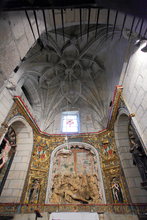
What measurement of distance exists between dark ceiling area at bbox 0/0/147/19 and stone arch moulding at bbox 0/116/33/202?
15.9ft

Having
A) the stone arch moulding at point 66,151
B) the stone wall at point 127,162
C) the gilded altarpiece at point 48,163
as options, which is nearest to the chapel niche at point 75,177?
the stone arch moulding at point 66,151

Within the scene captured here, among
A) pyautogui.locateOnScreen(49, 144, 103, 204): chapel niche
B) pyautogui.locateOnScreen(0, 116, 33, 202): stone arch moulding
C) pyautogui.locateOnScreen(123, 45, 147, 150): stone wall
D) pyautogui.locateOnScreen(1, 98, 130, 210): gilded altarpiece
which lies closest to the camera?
pyautogui.locateOnScreen(123, 45, 147, 150): stone wall

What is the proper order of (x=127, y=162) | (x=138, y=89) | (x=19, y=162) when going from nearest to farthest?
(x=138, y=89), (x=127, y=162), (x=19, y=162)

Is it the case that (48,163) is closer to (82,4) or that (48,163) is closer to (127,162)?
(127,162)

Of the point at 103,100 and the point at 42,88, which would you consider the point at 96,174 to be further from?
the point at 42,88

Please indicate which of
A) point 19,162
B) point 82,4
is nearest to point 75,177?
point 19,162

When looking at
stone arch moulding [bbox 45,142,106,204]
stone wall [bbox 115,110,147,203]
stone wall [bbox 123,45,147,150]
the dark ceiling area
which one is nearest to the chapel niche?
stone arch moulding [bbox 45,142,106,204]

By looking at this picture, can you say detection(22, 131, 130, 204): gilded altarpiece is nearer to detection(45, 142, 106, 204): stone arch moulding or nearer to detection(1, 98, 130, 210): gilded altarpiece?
detection(1, 98, 130, 210): gilded altarpiece

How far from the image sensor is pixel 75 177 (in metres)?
6.67

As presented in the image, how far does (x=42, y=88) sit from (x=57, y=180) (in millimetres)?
7485

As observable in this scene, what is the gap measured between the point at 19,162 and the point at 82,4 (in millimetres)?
7398

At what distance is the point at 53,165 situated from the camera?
737 centimetres

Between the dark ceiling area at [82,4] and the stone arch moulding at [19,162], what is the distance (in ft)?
15.9

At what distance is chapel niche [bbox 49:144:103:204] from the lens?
19.7 ft
